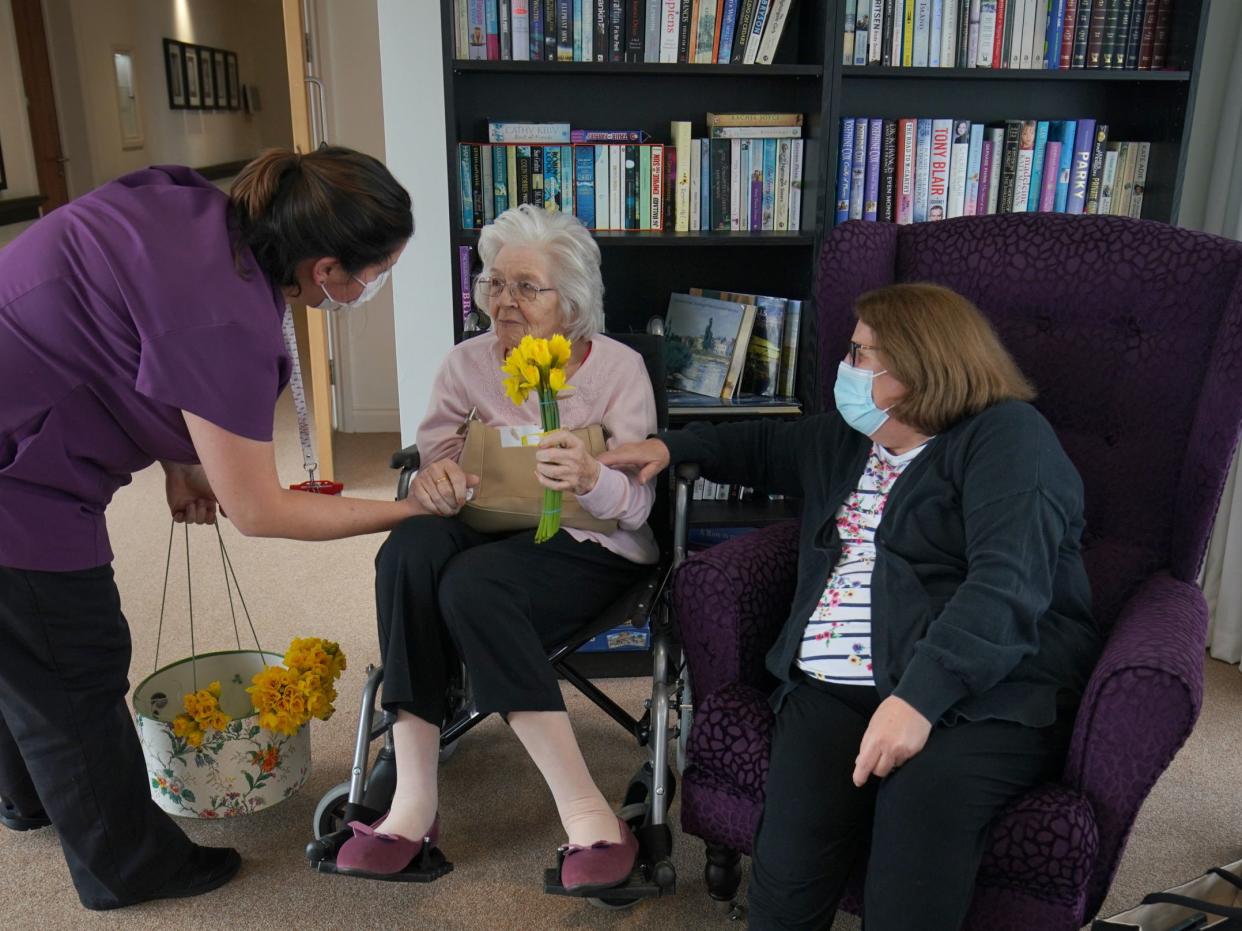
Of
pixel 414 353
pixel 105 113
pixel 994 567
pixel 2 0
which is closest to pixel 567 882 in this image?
pixel 994 567

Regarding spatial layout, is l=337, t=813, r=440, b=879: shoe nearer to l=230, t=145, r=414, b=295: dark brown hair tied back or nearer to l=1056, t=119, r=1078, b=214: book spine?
l=230, t=145, r=414, b=295: dark brown hair tied back

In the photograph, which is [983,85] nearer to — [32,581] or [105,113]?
[32,581]

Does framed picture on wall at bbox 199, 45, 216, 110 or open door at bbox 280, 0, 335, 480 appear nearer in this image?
open door at bbox 280, 0, 335, 480

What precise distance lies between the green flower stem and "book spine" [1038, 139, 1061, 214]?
1493mm

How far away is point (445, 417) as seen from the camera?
2117 mm

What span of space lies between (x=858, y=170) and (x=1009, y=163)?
0.38 m

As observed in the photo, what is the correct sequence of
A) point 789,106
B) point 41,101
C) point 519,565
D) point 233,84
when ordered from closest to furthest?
point 519,565 → point 789,106 → point 41,101 → point 233,84

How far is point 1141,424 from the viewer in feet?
6.31

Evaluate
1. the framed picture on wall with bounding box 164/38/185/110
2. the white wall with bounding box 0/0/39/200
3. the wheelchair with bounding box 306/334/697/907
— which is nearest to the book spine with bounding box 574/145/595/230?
the wheelchair with bounding box 306/334/697/907

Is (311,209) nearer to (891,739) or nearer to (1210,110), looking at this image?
(891,739)

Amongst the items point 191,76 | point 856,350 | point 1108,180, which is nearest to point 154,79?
point 191,76

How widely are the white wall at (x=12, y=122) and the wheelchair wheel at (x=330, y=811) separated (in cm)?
388

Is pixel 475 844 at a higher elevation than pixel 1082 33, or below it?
below

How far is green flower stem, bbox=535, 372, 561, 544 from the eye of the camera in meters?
1.78
